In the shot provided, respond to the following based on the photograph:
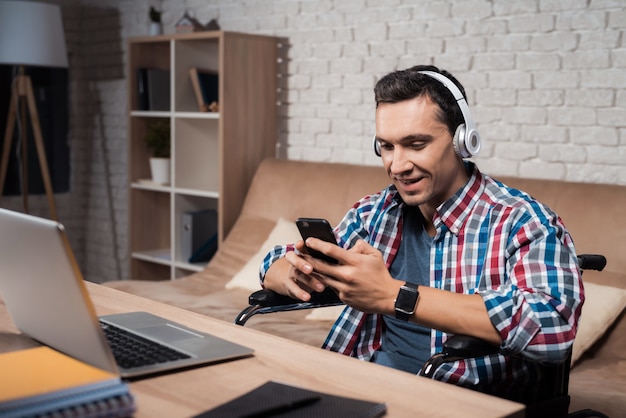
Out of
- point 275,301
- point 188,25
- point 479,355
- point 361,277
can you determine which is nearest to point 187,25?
point 188,25

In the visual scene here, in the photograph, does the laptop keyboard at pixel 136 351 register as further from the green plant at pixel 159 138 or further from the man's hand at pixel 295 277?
the green plant at pixel 159 138

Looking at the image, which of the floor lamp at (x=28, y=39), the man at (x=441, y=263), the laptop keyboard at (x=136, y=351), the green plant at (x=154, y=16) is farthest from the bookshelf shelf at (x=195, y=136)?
the laptop keyboard at (x=136, y=351)

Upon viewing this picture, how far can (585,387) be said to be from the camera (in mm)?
2178

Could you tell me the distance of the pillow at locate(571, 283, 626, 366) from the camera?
239 centimetres

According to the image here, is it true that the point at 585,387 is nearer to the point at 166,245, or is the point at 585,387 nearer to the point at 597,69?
the point at 597,69

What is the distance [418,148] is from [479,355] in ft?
1.71

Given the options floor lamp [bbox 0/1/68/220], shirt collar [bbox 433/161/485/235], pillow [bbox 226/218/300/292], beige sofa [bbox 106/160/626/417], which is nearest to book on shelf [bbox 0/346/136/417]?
shirt collar [bbox 433/161/485/235]

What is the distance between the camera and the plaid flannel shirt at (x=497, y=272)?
148 cm

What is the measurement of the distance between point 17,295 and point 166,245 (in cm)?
333

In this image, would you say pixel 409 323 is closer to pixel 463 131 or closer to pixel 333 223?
pixel 463 131

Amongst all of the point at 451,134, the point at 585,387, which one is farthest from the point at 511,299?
the point at 585,387

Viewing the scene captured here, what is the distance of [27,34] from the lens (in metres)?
4.27

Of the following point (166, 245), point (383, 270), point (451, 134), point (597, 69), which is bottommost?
point (166, 245)

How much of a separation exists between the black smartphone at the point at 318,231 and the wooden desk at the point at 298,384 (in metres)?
0.25
